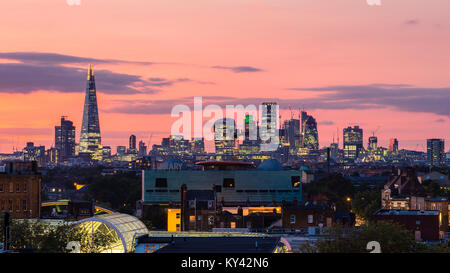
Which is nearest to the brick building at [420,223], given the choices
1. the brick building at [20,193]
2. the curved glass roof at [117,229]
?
the curved glass roof at [117,229]

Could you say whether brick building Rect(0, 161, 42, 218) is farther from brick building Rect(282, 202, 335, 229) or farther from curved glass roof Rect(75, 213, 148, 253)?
curved glass roof Rect(75, 213, 148, 253)

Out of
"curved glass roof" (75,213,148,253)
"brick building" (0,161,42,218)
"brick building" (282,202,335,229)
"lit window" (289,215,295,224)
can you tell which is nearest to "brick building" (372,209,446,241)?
"brick building" (282,202,335,229)

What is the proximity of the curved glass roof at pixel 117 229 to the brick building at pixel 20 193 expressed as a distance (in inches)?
2153

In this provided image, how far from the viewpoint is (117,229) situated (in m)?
78.8

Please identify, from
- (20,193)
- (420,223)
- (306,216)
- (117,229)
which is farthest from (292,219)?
(117,229)

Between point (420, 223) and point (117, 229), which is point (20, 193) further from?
point (117, 229)

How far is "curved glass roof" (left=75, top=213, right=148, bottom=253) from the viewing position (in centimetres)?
7881

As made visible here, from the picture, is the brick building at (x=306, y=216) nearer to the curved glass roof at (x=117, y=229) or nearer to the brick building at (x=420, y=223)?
the brick building at (x=420, y=223)

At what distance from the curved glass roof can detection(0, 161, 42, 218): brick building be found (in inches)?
2153

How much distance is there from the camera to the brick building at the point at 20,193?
136 metres

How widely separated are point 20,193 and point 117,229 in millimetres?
63505

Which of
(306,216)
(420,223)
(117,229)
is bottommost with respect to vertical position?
(306,216)
